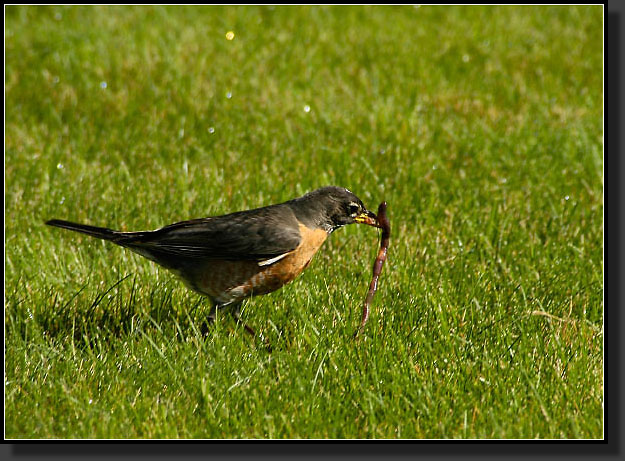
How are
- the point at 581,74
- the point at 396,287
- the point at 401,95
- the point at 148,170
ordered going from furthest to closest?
the point at 581,74
the point at 401,95
the point at 148,170
the point at 396,287

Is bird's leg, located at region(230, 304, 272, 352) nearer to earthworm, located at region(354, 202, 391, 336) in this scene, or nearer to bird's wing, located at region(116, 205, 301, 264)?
bird's wing, located at region(116, 205, 301, 264)

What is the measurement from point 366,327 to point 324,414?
0.74 m

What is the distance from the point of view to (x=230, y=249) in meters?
4.46

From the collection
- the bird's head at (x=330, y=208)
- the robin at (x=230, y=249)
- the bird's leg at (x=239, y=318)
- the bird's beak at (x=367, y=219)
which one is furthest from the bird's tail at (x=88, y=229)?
the bird's beak at (x=367, y=219)

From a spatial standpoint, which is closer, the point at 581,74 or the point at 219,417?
the point at 219,417

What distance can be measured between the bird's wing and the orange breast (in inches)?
1.7

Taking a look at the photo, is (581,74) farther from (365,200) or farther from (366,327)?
(366,327)

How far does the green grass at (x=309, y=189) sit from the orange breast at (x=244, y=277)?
0.21 metres

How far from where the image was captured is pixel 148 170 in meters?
6.72

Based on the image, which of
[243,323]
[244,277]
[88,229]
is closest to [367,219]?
[244,277]

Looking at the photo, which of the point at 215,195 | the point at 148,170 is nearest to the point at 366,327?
the point at 215,195

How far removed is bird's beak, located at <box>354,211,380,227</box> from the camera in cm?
480

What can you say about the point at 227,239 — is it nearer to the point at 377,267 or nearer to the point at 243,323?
the point at 243,323

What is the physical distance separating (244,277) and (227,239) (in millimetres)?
229
